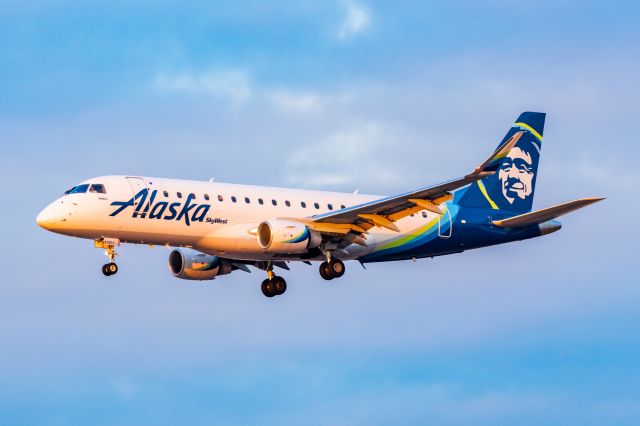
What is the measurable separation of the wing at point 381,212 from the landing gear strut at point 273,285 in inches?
184

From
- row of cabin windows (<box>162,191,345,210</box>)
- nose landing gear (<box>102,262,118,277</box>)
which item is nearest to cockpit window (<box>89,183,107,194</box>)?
row of cabin windows (<box>162,191,345,210</box>)

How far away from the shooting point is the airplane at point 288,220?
57.4 meters

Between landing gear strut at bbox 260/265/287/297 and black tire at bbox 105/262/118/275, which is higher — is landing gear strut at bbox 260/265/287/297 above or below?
above

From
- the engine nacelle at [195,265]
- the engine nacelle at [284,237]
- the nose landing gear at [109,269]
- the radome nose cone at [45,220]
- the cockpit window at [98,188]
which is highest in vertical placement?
the cockpit window at [98,188]

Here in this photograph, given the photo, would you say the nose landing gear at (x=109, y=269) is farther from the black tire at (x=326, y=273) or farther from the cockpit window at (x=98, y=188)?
the black tire at (x=326, y=273)

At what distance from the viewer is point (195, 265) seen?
6375 centimetres

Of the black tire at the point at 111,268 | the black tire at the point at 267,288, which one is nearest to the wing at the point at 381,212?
the black tire at the point at 267,288

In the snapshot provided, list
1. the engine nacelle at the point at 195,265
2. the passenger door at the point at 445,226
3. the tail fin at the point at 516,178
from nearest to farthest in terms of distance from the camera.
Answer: the passenger door at the point at 445,226 → the engine nacelle at the point at 195,265 → the tail fin at the point at 516,178

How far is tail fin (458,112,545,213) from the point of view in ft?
211

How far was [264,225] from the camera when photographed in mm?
58500

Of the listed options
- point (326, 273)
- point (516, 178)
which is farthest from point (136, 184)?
point (516, 178)

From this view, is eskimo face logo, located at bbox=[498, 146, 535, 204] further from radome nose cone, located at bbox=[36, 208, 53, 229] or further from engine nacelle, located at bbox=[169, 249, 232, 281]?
radome nose cone, located at bbox=[36, 208, 53, 229]

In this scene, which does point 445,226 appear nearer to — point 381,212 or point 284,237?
point 381,212

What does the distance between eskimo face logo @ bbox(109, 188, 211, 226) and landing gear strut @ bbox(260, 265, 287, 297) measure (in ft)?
21.9
